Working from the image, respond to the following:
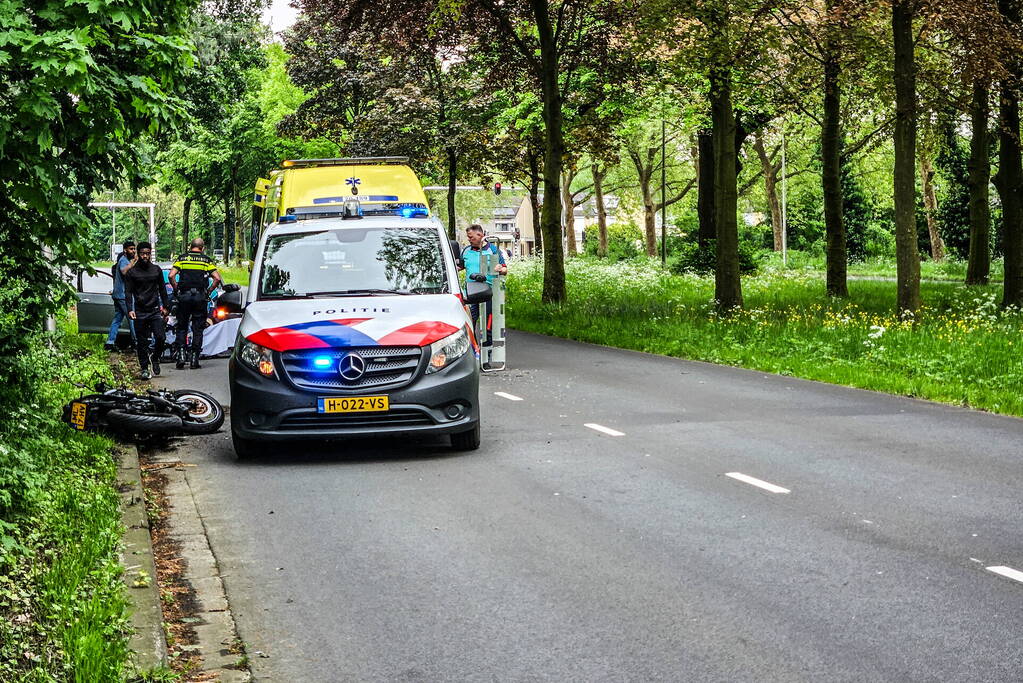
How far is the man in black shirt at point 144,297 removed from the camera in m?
A: 17.6

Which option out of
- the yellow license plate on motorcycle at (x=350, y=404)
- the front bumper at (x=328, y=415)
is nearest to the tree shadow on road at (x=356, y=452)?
the front bumper at (x=328, y=415)

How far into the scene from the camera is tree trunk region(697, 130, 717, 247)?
3753 centimetres

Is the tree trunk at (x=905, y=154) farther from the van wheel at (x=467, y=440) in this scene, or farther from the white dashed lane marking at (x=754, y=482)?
the white dashed lane marking at (x=754, y=482)

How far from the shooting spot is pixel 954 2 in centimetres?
1953

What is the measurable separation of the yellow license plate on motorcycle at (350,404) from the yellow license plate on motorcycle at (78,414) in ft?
7.17

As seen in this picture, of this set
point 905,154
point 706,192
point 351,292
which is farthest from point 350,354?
point 706,192

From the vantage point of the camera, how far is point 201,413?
12.1 meters

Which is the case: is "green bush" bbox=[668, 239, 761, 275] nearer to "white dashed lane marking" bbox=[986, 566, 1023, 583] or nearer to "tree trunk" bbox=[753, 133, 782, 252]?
"tree trunk" bbox=[753, 133, 782, 252]

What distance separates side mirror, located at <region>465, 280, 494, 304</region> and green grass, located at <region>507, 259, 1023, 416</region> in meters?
5.56

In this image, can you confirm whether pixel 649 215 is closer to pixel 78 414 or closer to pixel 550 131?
pixel 550 131

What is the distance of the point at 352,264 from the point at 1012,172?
15.9 m

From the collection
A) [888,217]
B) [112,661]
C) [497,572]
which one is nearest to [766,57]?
[497,572]

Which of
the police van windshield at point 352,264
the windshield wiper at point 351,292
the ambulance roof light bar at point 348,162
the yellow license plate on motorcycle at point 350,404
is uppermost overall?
the ambulance roof light bar at point 348,162

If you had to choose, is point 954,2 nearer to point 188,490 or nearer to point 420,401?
point 420,401
